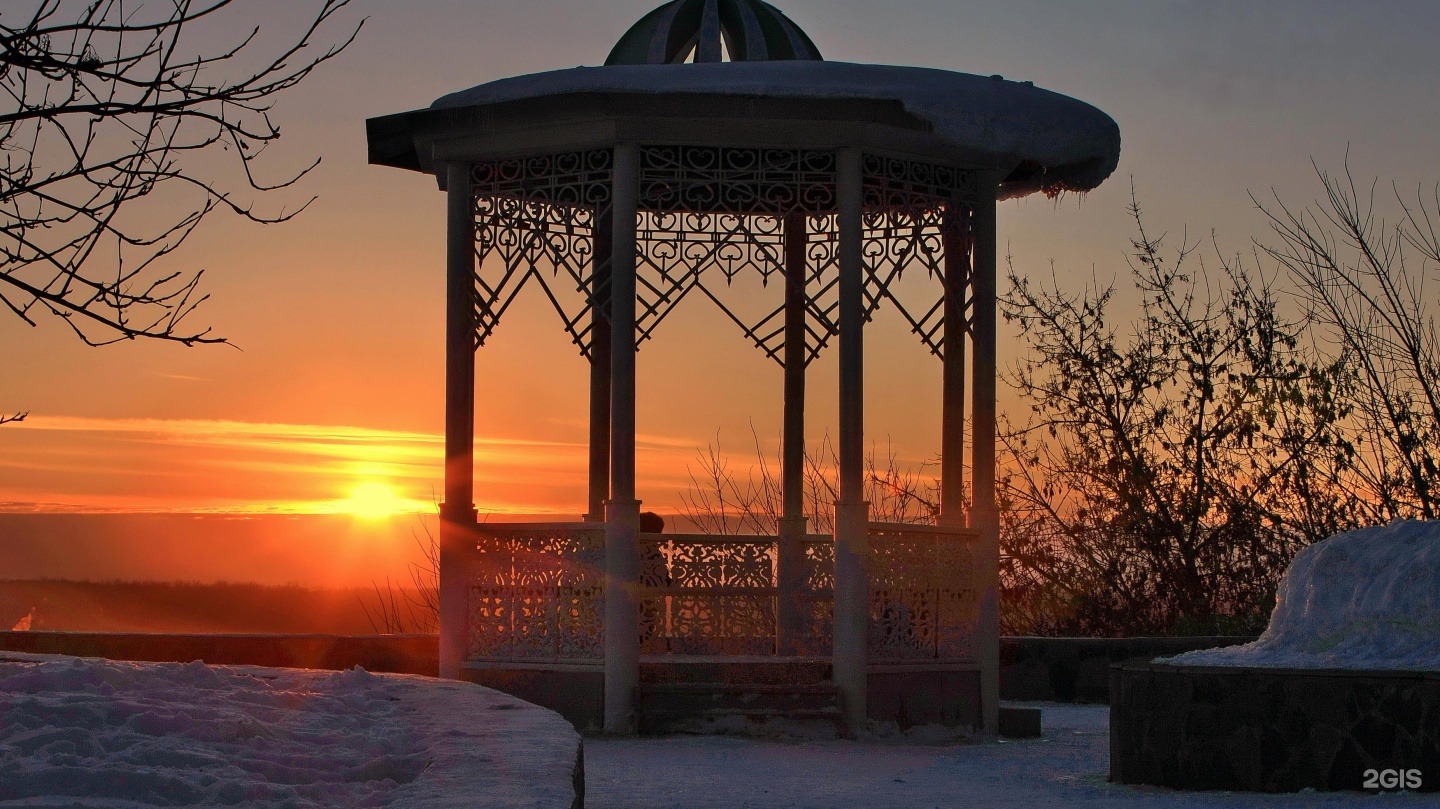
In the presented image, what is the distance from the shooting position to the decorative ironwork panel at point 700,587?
11.4 m

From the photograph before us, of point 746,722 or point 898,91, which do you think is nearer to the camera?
point 898,91

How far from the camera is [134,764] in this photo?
16.6ft


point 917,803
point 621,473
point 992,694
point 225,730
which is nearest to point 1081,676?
point 992,694

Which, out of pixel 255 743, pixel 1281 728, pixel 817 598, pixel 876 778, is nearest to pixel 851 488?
pixel 817 598

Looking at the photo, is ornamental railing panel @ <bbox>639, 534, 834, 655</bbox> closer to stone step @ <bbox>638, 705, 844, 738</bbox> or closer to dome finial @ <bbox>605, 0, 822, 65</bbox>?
stone step @ <bbox>638, 705, 844, 738</bbox>

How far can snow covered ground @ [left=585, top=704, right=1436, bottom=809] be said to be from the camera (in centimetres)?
742

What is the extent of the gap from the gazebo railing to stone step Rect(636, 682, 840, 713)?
440 mm

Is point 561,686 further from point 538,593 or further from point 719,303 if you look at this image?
point 719,303

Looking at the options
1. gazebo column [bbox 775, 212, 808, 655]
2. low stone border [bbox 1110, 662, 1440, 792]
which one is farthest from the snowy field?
gazebo column [bbox 775, 212, 808, 655]

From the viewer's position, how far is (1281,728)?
7441 mm

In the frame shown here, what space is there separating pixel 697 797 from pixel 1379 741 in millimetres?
2965

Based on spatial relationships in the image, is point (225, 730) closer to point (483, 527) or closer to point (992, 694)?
point (483, 527)

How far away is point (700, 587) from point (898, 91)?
356cm

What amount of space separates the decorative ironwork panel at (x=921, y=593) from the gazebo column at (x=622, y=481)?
60.6 inches
